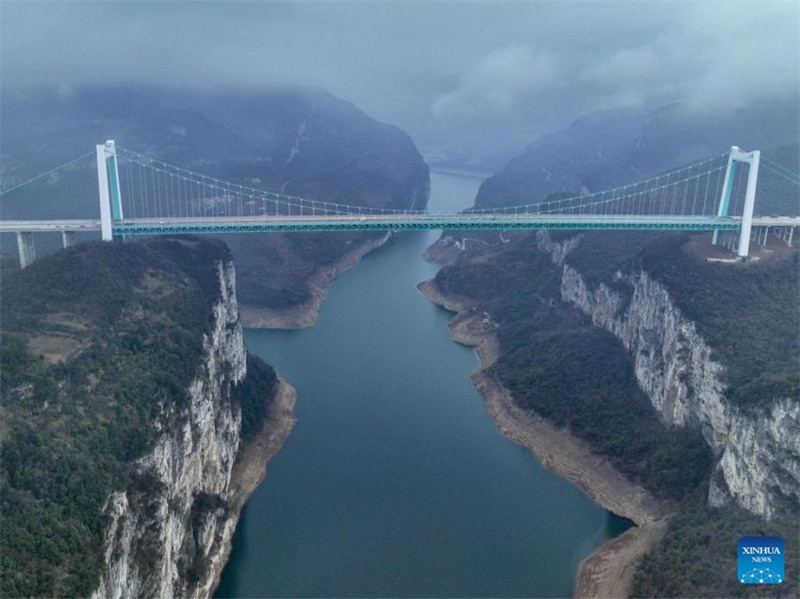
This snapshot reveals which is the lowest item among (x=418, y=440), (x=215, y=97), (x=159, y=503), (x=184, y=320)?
(x=418, y=440)

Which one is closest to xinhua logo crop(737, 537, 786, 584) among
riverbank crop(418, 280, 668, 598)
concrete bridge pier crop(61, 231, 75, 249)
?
riverbank crop(418, 280, 668, 598)

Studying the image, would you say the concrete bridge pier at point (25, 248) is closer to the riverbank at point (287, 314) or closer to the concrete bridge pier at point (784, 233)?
the riverbank at point (287, 314)

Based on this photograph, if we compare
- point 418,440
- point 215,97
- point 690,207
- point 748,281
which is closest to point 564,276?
point 690,207

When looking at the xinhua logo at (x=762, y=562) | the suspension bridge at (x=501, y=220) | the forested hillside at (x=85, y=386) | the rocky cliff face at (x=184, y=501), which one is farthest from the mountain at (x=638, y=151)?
the forested hillside at (x=85, y=386)

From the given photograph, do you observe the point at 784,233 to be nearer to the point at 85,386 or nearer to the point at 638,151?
the point at 85,386

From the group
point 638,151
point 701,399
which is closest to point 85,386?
point 701,399

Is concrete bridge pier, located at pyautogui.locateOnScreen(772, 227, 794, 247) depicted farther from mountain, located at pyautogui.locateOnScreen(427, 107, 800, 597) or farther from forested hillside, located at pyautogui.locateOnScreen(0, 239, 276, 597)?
forested hillside, located at pyautogui.locateOnScreen(0, 239, 276, 597)

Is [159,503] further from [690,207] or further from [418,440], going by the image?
[690,207]

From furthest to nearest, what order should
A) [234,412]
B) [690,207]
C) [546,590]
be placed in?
[690,207]
[234,412]
[546,590]
